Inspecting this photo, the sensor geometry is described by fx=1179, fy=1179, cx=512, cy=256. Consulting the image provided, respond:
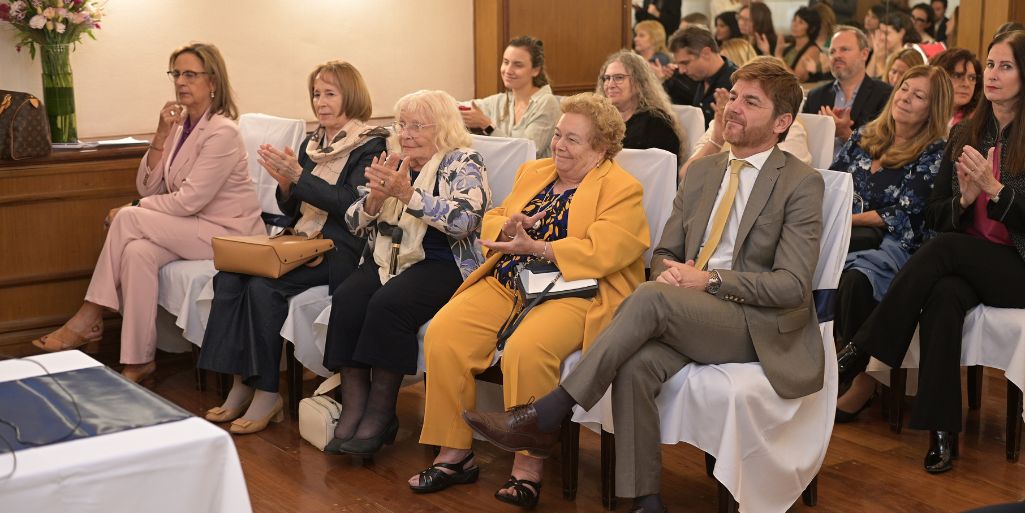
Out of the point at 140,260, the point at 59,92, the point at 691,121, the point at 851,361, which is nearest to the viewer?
the point at 851,361

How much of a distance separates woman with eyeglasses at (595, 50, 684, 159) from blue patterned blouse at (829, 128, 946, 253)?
97cm

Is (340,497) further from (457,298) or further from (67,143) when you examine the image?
(67,143)

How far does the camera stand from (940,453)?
12.7 feet

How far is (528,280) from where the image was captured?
3699 mm

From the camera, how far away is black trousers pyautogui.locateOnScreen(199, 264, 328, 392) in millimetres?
4340

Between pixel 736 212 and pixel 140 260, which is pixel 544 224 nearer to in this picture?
pixel 736 212

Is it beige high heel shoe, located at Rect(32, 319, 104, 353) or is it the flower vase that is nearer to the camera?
beige high heel shoe, located at Rect(32, 319, 104, 353)

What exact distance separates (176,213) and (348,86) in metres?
1.00

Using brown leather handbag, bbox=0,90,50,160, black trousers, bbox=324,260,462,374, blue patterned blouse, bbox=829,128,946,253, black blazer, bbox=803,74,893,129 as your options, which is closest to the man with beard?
black blazer, bbox=803,74,893,129

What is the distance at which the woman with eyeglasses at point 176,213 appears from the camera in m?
4.86

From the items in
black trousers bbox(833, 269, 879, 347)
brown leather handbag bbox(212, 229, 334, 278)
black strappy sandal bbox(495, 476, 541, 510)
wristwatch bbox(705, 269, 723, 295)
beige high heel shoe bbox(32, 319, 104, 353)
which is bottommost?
black strappy sandal bbox(495, 476, 541, 510)

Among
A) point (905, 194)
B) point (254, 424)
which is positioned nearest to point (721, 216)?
point (905, 194)

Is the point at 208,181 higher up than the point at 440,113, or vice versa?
the point at 440,113

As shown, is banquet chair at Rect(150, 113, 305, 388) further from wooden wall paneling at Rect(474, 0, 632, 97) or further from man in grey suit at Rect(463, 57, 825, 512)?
wooden wall paneling at Rect(474, 0, 632, 97)
